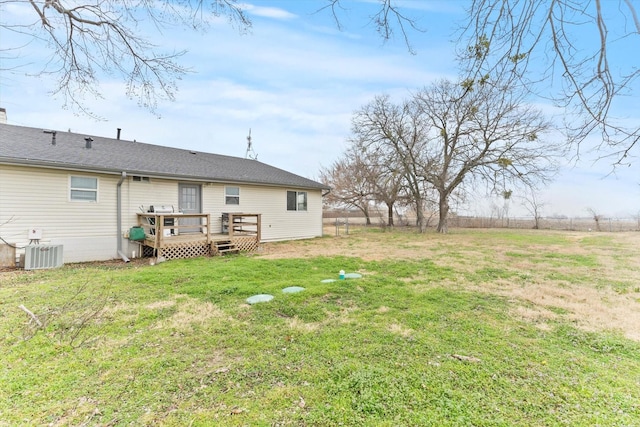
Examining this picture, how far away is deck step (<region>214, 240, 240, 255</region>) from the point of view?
8.81 metres

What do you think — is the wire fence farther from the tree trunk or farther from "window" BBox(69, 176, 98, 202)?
"window" BBox(69, 176, 98, 202)

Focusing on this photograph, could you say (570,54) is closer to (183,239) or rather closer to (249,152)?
(183,239)

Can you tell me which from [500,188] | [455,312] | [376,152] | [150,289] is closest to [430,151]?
[376,152]

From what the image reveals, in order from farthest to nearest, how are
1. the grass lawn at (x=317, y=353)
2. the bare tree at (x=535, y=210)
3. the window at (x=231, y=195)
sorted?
the bare tree at (x=535, y=210), the window at (x=231, y=195), the grass lawn at (x=317, y=353)

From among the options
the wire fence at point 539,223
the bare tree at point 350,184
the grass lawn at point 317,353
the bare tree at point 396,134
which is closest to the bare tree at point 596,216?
the wire fence at point 539,223

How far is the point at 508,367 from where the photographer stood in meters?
2.51

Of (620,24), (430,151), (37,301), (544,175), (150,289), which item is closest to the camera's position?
(620,24)

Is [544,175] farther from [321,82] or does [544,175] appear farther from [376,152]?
[321,82]

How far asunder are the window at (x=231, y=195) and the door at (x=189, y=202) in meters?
0.94

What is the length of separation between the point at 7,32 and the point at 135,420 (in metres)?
4.00

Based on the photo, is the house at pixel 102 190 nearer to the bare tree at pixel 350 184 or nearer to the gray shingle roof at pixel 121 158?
the gray shingle roof at pixel 121 158

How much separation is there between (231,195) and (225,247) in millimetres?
2372

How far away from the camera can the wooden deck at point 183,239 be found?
302 inches

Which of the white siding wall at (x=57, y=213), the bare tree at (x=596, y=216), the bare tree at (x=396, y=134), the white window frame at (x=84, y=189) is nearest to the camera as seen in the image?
the white siding wall at (x=57, y=213)
